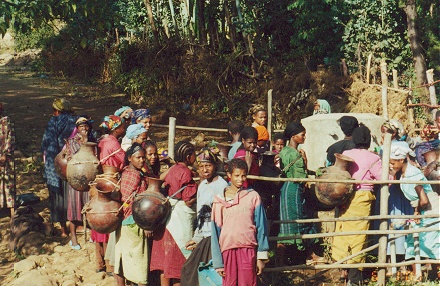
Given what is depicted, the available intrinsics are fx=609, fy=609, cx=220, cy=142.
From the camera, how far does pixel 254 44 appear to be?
14852mm

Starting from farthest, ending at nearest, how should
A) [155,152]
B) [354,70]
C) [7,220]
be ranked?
[354,70] → [7,220] → [155,152]

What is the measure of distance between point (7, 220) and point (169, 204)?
11.9 ft

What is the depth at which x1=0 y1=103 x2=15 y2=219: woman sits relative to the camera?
7.22 m

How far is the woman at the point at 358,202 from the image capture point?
554cm

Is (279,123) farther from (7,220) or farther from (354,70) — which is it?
(7,220)

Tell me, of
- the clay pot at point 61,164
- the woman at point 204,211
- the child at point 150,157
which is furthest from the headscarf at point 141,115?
the woman at point 204,211

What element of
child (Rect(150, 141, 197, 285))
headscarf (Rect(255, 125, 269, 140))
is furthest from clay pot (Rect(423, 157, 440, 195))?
child (Rect(150, 141, 197, 285))

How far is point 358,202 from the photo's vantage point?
18.2 ft

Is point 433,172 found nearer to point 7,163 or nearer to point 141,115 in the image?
point 141,115

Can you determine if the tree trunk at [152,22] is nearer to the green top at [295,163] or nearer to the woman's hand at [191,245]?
the green top at [295,163]

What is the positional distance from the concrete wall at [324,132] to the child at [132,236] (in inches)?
152

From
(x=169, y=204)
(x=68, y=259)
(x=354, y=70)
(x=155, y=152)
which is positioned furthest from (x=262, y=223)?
(x=354, y=70)

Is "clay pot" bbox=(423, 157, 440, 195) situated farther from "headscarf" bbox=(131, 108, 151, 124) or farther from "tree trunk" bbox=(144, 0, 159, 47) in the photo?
"tree trunk" bbox=(144, 0, 159, 47)

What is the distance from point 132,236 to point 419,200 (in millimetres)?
2614
